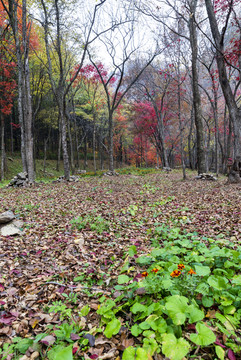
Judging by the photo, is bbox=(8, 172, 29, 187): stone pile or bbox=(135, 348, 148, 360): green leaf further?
bbox=(8, 172, 29, 187): stone pile

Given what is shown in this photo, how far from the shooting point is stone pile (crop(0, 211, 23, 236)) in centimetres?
393

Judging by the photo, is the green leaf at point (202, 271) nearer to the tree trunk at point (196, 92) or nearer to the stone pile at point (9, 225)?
the stone pile at point (9, 225)

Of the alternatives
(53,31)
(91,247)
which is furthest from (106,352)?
(53,31)


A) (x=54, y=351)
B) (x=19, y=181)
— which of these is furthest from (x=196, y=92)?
(x=54, y=351)

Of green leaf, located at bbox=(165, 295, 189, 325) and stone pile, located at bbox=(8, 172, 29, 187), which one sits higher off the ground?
stone pile, located at bbox=(8, 172, 29, 187)

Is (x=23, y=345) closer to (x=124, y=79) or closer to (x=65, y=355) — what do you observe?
(x=65, y=355)

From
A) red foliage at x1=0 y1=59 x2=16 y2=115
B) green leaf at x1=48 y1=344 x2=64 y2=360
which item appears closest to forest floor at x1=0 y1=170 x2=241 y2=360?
green leaf at x1=48 y1=344 x2=64 y2=360

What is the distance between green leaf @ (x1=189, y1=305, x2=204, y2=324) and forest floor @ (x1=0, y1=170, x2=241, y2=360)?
198 mm

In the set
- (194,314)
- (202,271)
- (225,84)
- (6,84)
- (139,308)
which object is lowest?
(139,308)

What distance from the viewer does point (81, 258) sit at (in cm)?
311

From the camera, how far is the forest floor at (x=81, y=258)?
169cm

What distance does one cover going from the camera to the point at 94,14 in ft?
35.1

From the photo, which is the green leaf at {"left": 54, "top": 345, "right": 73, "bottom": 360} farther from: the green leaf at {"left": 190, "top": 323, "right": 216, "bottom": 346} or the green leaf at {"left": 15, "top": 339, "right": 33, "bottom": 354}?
the green leaf at {"left": 190, "top": 323, "right": 216, "bottom": 346}

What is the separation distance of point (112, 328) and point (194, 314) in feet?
2.19
